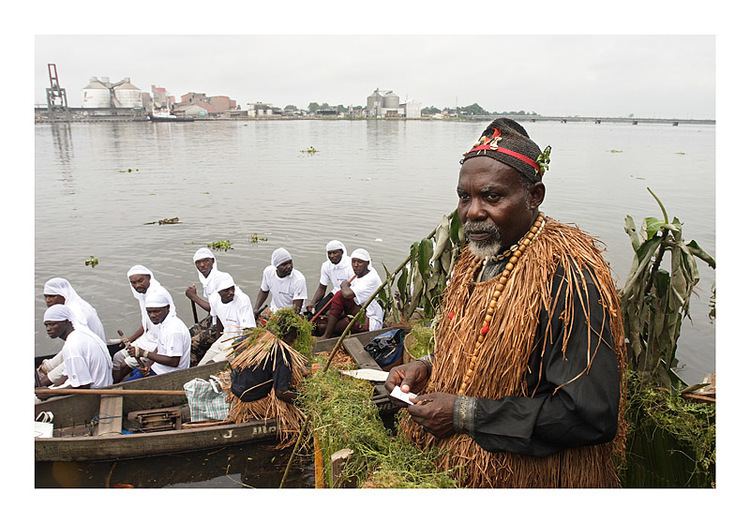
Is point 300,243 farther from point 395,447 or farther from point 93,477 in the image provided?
point 395,447

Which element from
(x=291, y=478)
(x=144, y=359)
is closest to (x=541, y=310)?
(x=291, y=478)

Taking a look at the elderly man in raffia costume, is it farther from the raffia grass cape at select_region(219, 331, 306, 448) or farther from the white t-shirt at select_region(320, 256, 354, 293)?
the white t-shirt at select_region(320, 256, 354, 293)

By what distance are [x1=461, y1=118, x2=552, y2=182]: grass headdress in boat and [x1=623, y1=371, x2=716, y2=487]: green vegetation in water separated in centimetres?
177

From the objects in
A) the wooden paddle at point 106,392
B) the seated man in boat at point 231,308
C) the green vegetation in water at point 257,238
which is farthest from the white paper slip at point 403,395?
the green vegetation in water at point 257,238

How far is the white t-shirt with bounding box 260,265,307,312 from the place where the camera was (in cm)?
852

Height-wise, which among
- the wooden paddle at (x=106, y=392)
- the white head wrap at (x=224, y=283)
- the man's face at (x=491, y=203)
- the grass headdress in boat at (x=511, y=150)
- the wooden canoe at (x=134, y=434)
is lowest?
the wooden canoe at (x=134, y=434)

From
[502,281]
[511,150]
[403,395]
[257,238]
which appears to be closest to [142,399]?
[403,395]

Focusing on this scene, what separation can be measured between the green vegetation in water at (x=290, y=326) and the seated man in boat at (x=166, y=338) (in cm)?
166

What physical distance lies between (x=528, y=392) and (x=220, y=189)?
22.1 m

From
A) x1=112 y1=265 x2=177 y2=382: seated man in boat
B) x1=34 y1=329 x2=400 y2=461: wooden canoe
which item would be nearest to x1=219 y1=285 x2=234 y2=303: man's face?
x1=112 y1=265 x2=177 y2=382: seated man in boat

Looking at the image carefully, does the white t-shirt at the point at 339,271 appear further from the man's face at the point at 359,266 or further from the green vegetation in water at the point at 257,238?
the green vegetation in water at the point at 257,238

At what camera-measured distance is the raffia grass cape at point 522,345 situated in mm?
2008

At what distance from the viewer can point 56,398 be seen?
5402mm

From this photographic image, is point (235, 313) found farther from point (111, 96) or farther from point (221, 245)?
point (111, 96)
